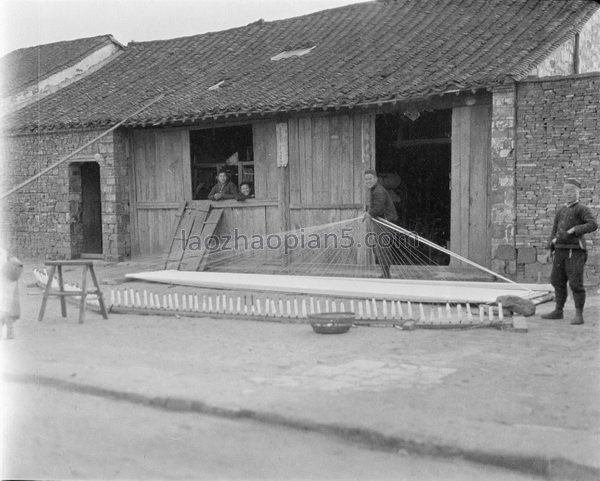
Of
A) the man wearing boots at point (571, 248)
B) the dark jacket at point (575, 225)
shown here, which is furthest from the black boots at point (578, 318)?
the dark jacket at point (575, 225)

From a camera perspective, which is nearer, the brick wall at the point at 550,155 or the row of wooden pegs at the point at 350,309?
the row of wooden pegs at the point at 350,309

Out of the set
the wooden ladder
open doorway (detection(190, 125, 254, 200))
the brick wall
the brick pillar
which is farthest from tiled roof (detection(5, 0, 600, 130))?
the wooden ladder

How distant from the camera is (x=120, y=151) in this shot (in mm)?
16297

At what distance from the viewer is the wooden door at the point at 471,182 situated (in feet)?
40.4

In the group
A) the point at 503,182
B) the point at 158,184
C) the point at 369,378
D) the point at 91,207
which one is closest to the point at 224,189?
the point at 158,184

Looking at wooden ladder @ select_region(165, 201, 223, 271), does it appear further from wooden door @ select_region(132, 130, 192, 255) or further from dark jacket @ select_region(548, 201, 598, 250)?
dark jacket @ select_region(548, 201, 598, 250)

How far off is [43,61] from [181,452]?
19.1 m

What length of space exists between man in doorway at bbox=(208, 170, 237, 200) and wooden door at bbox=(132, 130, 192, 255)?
85cm

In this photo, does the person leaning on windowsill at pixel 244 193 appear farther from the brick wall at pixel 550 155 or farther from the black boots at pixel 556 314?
the black boots at pixel 556 314

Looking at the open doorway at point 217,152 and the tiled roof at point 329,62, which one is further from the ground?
the tiled roof at point 329,62

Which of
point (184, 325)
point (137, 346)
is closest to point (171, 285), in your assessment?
point (184, 325)

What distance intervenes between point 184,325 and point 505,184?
227 inches

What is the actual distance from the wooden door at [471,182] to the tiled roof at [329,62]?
0.84 meters

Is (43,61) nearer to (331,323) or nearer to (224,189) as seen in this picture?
(224,189)
